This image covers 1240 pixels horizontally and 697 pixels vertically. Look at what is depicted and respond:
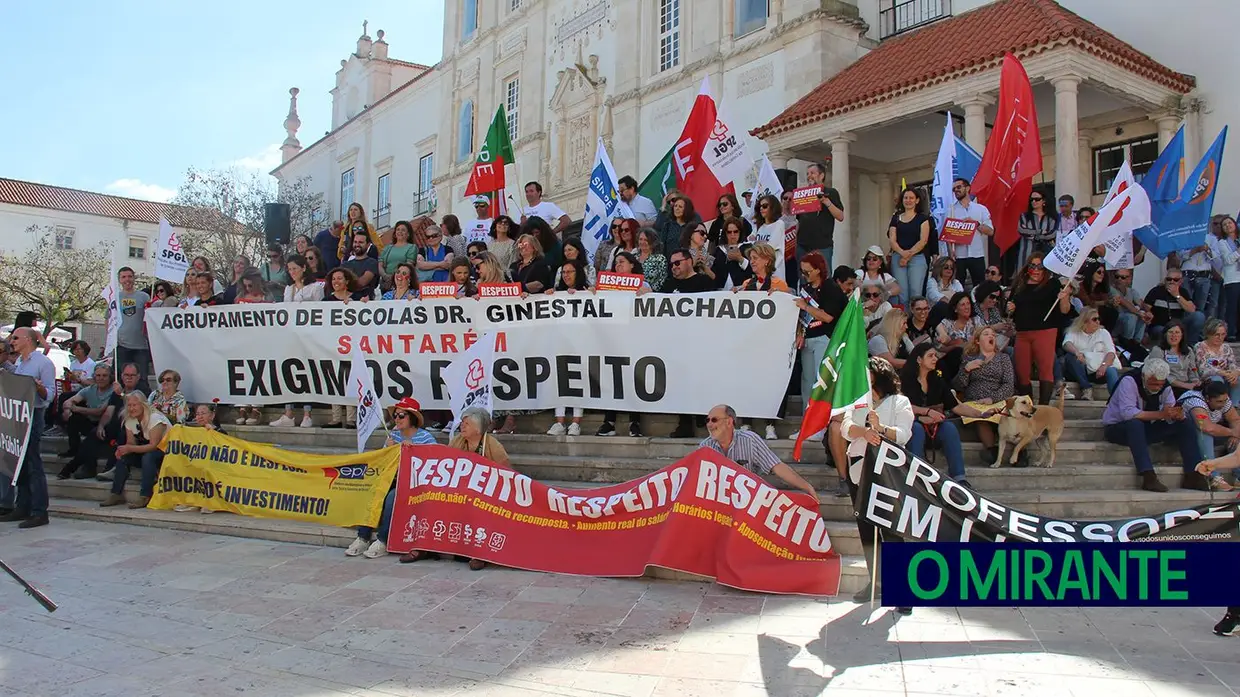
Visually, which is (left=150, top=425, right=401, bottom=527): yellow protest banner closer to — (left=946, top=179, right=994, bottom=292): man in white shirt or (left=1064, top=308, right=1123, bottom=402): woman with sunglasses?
(left=1064, top=308, right=1123, bottom=402): woman with sunglasses

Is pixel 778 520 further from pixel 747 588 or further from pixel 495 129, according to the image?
pixel 495 129

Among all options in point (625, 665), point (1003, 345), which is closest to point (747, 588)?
point (625, 665)

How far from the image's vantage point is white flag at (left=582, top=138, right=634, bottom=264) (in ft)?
38.1

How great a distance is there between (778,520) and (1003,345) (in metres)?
3.88

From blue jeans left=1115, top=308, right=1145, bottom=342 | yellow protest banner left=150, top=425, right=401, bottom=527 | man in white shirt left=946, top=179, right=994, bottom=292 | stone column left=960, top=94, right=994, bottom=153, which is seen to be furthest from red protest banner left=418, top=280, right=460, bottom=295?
stone column left=960, top=94, right=994, bottom=153

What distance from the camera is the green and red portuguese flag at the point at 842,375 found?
596cm

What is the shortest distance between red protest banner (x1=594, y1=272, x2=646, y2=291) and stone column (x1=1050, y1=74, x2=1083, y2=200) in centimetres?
820

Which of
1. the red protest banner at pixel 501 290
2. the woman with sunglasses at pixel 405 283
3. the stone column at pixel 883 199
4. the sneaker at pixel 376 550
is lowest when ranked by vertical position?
the sneaker at pixel 376 550

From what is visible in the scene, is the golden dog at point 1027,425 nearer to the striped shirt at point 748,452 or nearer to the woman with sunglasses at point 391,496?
the striped shirt at point 748,452

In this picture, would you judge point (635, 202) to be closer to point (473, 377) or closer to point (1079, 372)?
point (473, 377)

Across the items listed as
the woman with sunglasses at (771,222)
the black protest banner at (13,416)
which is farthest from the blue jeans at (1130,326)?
the black protest banner at (13,416)

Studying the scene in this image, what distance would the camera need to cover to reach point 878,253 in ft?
30.9

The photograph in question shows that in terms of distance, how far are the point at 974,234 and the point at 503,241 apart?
232 inches

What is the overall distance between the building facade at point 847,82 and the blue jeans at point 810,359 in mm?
4590
